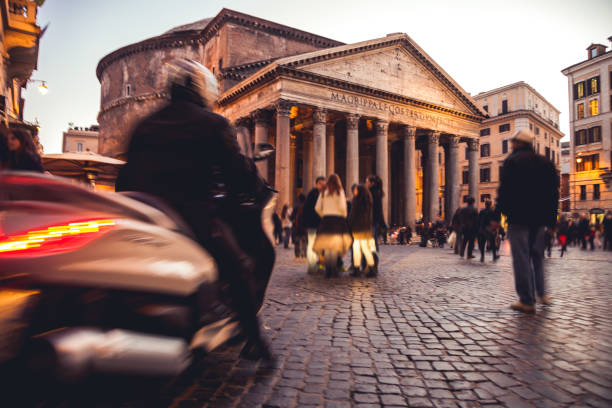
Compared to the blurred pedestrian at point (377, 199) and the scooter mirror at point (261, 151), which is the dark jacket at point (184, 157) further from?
the blurred pedestrian at point (377, 199)

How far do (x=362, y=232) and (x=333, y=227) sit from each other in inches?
24.6

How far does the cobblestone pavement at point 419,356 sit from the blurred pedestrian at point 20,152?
2.58 meters

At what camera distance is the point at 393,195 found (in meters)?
39.1

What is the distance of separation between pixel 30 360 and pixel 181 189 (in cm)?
114

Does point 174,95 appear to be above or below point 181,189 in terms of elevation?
above

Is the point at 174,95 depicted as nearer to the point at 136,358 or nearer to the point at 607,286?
the point at 136,358

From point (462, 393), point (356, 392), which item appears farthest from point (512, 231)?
point (356, 392)

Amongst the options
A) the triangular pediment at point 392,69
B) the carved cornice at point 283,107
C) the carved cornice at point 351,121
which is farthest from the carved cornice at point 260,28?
the carved cornice at point 351,121

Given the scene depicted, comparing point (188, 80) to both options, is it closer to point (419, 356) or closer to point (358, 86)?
point (419, 356)

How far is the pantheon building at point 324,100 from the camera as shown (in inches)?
968

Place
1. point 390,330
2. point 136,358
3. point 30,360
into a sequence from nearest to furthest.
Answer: point 30,360
point 136,358
point 390,330

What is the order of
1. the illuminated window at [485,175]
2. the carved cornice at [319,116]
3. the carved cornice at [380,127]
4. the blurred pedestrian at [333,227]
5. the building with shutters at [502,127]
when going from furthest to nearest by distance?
the illuminated window at [485,175] → the building with shutters at [502,127] → the carved cornice at [380,127] → the carved cornice at [319,116] → the blurred pedestrian at [333,227]

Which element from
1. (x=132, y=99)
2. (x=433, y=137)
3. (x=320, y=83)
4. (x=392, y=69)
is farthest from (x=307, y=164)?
(x=132, y=99)

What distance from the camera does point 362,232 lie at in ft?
25.2
